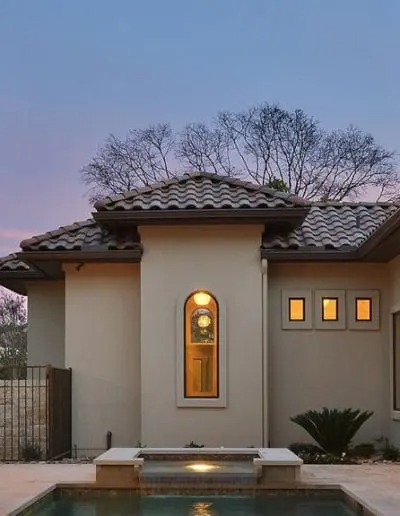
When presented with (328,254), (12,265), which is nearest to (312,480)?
(328,254)

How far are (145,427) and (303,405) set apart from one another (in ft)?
9.08

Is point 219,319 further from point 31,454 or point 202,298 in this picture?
point 31,454

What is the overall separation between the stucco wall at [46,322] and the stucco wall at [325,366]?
474 centimetres

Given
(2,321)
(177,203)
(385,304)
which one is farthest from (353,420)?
(2,321)

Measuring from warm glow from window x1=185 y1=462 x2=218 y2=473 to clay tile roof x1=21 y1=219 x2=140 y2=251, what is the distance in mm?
4374

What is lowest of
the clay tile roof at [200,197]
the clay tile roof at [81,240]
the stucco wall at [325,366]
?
the stucco wall at [325,366]

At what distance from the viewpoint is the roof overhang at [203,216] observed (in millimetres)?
13445

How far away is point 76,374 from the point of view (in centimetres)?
1435

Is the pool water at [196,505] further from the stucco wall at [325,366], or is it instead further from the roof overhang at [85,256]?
the roof overhang at [85,256]

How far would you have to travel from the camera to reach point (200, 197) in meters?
14.2

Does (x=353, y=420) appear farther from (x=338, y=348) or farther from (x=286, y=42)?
(x=286, y=42)

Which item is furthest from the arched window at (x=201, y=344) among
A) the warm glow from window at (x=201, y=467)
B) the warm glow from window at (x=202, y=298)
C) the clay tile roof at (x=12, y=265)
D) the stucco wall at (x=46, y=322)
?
the clay tile roof at (x=12, y=265)

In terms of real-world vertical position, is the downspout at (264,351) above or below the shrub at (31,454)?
above

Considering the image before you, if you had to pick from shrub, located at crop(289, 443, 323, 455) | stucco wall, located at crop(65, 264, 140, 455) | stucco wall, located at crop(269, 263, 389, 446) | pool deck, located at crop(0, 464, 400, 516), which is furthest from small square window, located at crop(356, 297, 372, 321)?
stucco wall, located at crop(65, 264, 140, 455)
